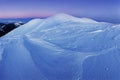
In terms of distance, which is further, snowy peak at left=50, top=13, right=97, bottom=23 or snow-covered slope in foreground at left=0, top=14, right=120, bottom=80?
snowy peak at left=50, top=13, right=97, bottom=23

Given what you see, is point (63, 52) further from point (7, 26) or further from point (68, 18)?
point (7, 26)

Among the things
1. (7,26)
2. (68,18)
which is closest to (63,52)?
(68,18)

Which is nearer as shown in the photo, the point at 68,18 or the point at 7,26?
the point at 68,18

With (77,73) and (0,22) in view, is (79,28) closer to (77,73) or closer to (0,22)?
(77,73)

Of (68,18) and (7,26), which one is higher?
(68,18)

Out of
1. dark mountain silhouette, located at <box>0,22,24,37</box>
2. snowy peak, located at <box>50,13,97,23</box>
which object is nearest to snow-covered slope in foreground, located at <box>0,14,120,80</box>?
snowy peak, located at <box>50,13,97,23</box>

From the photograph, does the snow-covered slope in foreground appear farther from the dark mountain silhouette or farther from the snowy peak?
the dark mountain silhouette

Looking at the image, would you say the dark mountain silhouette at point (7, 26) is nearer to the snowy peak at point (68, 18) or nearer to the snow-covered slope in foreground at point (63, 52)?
the snow-covered slope in foreground at point (63, 52)

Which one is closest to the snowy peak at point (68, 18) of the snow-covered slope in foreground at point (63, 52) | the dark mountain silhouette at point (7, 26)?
the snow-covered slope in foreground at point (63, 52)
